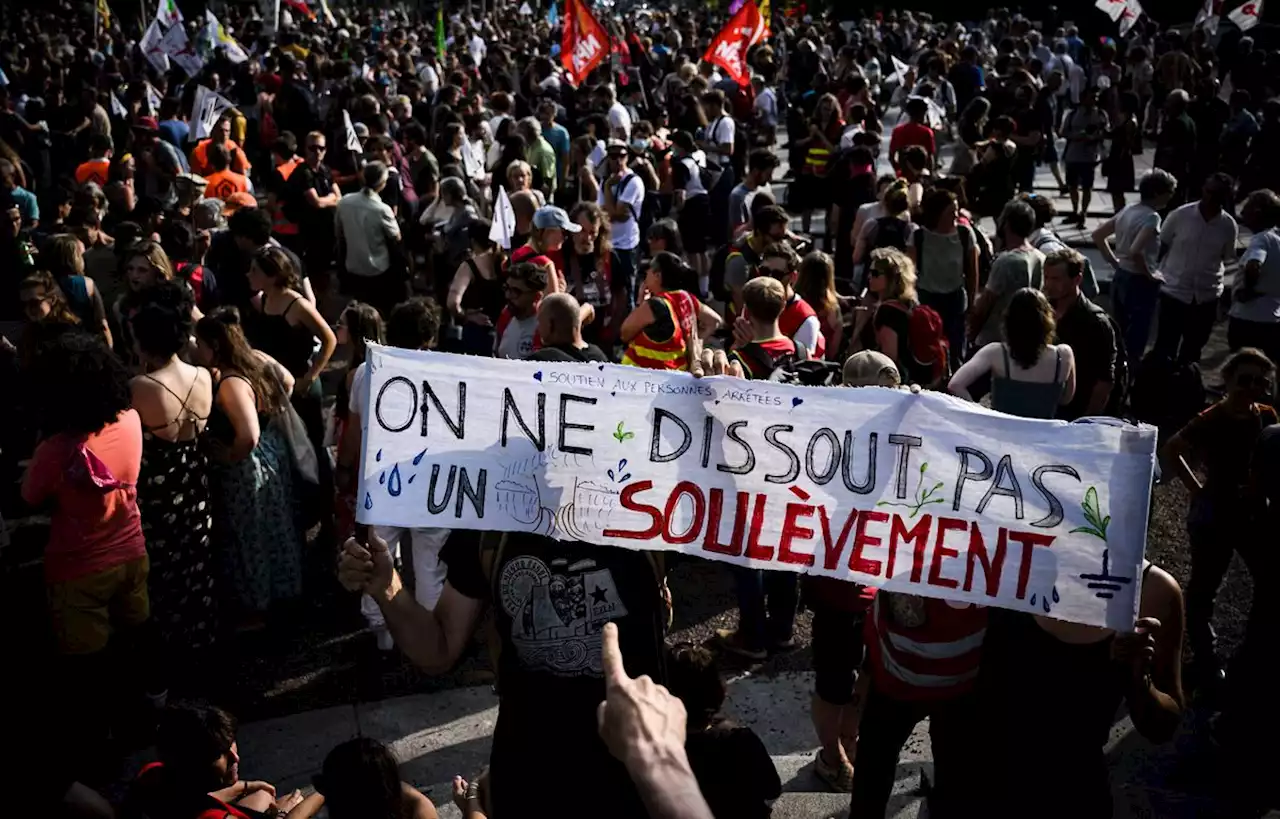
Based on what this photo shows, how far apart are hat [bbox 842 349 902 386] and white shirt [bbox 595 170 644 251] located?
205 inches

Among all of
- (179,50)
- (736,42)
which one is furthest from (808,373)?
(179,50)

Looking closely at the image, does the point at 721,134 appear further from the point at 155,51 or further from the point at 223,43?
the point at 223,43

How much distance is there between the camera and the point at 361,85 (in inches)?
596

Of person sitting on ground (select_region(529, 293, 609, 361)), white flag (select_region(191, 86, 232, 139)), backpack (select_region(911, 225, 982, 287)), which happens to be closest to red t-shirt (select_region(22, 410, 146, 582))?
person sitting on ground (select_region(529, 293, 609, 361))

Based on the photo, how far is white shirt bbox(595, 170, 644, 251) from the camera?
384 inches

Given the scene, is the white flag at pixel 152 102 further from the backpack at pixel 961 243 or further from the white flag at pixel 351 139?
the backpack at pixel 961 243

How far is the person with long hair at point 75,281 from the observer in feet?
24.0

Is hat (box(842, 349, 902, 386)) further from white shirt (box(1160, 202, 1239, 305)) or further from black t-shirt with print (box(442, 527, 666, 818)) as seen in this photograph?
white shirt (box(1160, 202, 1239, 305))

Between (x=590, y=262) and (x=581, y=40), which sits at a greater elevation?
(x=581, y=40)

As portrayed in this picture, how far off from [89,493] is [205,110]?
8.13m

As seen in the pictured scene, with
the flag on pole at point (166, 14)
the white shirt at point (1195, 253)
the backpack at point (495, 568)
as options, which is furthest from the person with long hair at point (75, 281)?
the flag on pole at point (166, 14)

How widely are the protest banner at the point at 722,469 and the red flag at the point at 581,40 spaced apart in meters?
12.7

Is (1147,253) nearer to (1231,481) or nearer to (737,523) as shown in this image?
(1231,481)

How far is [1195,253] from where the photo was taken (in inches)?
320
